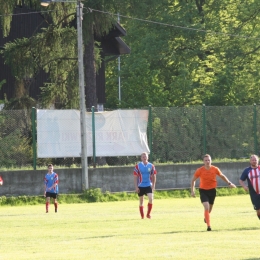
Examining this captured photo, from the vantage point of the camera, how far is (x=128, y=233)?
19422 millimetres

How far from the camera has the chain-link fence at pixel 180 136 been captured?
3344 cm

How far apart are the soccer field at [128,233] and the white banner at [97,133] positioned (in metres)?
3.90

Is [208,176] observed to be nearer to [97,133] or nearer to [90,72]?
[97,133]

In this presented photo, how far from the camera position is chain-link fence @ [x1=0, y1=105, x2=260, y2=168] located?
33.4 metres

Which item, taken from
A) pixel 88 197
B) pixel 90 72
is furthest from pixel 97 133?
pixel 90 72

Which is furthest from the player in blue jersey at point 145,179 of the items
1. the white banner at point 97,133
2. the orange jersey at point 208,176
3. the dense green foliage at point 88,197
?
the white banner at point 97,133

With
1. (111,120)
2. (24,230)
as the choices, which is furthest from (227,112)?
(24,230)

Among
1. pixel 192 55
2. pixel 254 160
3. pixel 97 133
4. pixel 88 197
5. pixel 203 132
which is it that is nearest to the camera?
pixel 254 160

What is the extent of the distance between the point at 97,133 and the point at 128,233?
52.1ft

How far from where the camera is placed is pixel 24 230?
2103 cm

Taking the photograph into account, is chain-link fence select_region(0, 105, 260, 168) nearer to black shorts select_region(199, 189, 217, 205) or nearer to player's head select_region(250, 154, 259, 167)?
black shorts select_region(199, 189, 217, 205)

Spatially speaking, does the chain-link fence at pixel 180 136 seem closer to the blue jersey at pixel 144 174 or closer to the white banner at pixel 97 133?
the white banner at pixel 97 133

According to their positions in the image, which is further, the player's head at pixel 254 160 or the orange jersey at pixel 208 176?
the orange jersey at pixel 208 176

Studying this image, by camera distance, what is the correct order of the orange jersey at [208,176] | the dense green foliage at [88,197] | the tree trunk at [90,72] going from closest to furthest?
the orange jersey at [208,176] < the dense green foliage at [88,197] < the tree trunk at [90,72]
